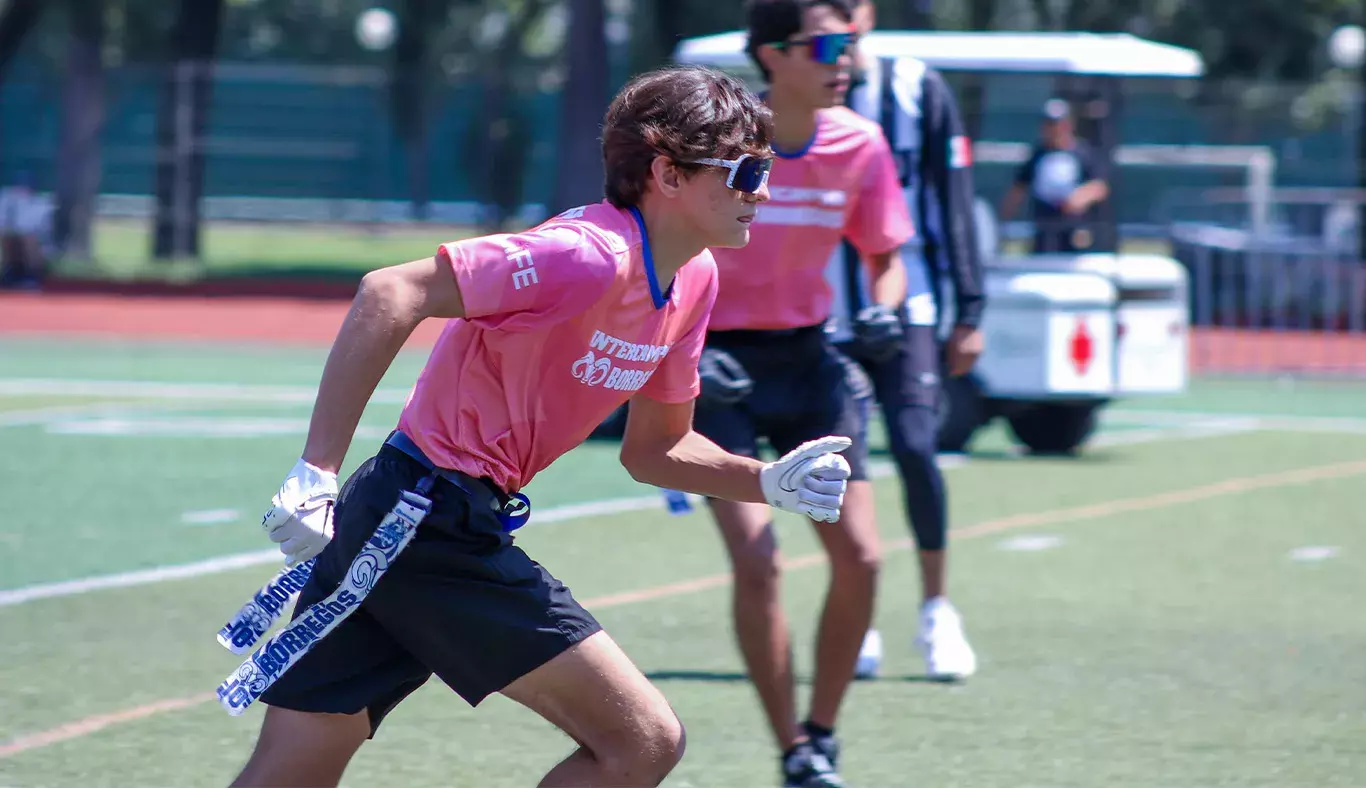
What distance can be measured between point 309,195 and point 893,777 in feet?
90.8

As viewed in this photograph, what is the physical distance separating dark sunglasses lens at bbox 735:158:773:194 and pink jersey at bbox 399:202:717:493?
0.20m

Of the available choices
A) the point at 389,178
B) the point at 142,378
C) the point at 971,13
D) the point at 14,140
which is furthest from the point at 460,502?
the point at 14,140

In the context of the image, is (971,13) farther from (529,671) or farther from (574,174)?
(529,671)

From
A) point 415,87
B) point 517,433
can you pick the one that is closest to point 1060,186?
point 517,433

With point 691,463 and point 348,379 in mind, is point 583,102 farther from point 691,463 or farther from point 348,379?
point 348,379

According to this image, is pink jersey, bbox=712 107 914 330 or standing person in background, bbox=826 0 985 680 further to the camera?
standing person in background, bbox=826 0 985 680

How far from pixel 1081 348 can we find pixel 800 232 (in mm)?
7679

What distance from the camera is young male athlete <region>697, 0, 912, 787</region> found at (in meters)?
5.56

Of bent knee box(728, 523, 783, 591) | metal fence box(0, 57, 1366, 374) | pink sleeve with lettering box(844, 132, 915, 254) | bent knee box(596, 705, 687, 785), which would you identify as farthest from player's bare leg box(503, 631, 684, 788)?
metal fence box(0, 57, 1366, 374)

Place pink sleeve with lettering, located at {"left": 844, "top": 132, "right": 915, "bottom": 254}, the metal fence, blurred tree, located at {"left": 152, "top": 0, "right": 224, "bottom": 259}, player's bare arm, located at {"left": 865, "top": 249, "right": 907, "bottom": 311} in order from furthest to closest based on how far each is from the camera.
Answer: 1. blurred tree, located at {"left": 152, "top": 0, "right": 224, "bottom": 259}
2. the metal fence
3. player's bare arm, located at {"left": 865, "top": 249, "right": 907, "bottom": 311}
4. pink sleeve with lettering, located at {"left": 844, "top": 132, "right": 915, "bottom": 254}

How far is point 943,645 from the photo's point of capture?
22.9ft

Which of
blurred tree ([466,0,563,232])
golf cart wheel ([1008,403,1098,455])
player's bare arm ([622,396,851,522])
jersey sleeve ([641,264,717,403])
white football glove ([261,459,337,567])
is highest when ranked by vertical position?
jersey sleeve ([641,264,717,403])

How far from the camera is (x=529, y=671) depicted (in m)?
3.76

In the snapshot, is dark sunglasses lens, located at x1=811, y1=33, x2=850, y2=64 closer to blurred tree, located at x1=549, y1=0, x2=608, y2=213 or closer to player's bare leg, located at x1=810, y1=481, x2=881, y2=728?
player's bare leg, located at x1=810, y1=481, x2=881, y2=728
